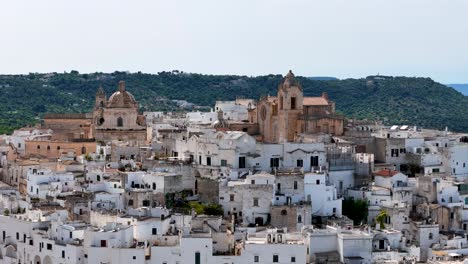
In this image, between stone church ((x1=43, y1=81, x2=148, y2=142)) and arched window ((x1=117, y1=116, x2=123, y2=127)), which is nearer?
stone church ((x1=43, y1=81, x2=148, y2=142))

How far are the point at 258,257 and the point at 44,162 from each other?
65.4 feet

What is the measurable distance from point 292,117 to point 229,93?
68175 mm

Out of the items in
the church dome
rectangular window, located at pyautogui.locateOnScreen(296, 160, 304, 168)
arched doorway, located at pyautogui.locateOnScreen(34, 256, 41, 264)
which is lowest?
arched doorway, located at pyautogui.locateOnScreen(34, 256, 41, 264)

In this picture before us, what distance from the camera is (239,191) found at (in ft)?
160

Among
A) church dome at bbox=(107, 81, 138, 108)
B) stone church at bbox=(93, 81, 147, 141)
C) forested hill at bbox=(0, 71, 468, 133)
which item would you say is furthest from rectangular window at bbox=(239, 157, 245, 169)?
forested hill at bbox=(0, 71, 468, 133)

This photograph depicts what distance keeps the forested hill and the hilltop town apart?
143 ft

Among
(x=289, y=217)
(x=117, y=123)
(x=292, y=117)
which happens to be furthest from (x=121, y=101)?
(x=289, y=217)

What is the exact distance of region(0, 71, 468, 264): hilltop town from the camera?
142 ft

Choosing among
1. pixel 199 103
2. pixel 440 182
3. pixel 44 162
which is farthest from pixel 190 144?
pixel 199 103

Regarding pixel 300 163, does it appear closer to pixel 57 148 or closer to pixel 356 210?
pixel 356 210

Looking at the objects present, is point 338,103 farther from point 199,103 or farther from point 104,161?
point 104,161

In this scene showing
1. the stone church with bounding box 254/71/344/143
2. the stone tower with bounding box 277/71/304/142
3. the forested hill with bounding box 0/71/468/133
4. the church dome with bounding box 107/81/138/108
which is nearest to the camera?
the stone church with bounding box 254/71/344/143

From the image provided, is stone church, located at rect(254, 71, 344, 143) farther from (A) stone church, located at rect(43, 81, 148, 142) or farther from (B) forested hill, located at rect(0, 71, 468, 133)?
(B) forested hill, located at rect(0, 71, 468, 133)

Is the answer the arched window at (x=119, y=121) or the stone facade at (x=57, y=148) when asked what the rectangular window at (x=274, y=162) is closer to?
the stone facade at (x=57, y=148)
